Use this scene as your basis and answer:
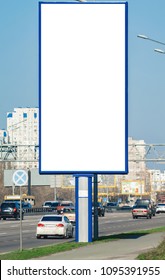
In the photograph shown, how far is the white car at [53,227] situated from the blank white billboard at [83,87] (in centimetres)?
1079

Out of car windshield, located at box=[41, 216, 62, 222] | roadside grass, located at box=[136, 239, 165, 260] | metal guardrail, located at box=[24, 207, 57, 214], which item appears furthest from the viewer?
metal guardrail, located at box=[24, 207, 57, 214]

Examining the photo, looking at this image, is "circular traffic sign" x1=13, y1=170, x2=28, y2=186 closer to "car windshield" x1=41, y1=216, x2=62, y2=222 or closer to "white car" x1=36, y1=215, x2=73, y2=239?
"white car" x1=36, y1=215, x2=73, y2=239

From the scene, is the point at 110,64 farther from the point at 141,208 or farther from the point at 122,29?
the point at 141,208

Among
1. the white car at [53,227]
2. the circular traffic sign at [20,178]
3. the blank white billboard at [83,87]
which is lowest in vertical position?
the white car at [53,227]

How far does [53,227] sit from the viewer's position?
150 feet

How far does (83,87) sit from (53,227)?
13.2m

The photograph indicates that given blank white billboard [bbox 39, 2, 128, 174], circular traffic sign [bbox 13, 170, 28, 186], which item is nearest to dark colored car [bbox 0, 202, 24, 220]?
blank white billboard [bbox 39, 2, 128, 174]

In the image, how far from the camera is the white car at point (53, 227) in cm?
4512

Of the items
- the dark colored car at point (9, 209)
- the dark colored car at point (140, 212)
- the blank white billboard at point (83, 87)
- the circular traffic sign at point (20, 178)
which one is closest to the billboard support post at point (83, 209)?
the blank white billboard at point (83, 87)

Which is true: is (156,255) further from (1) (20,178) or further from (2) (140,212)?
(2) (140,212)

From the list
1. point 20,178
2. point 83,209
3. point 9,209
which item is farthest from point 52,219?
point 9,209

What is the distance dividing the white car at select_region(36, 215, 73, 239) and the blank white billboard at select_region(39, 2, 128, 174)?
10.8 metres

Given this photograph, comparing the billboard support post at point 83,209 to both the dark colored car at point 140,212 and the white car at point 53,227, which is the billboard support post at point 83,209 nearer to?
the white car at point 53,227

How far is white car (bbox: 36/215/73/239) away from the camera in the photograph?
148 ft
